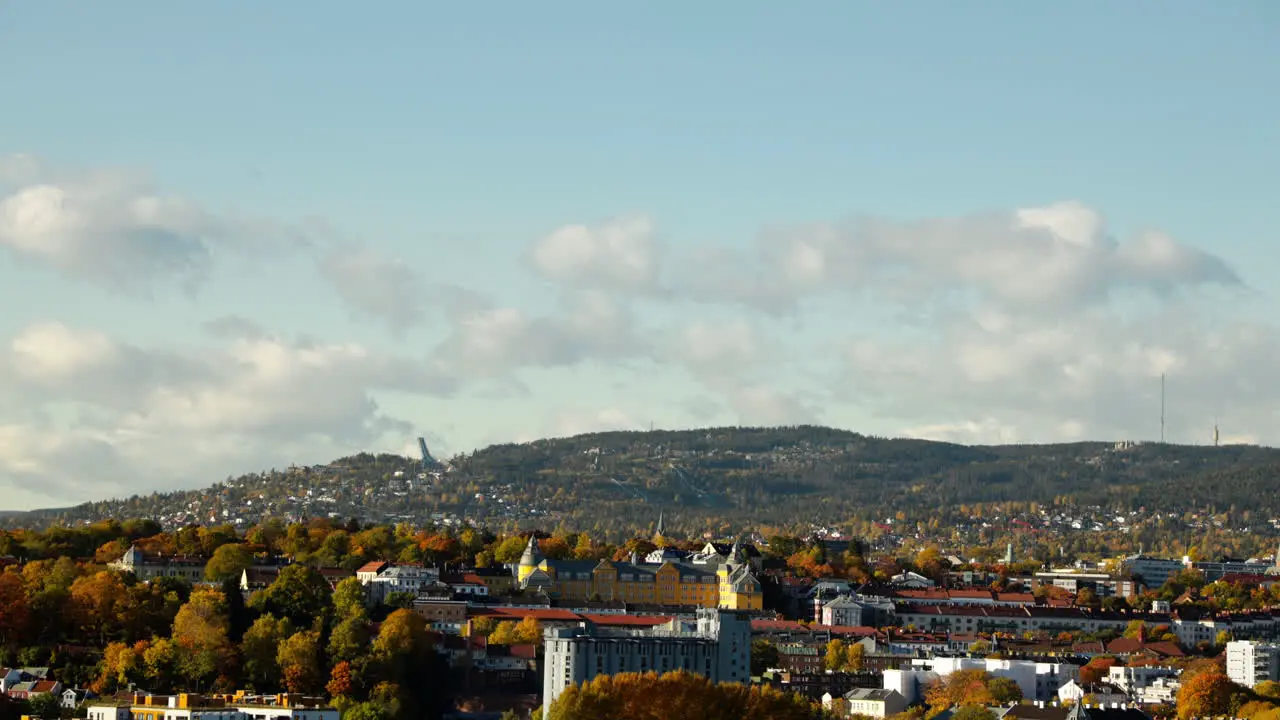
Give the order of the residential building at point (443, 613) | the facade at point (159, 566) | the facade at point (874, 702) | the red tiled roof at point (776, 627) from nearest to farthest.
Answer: the facade at point (874, 702)
the residential building at point (443, 613)
the facade at point (159, 566)
the red tiled roof at point (776, 627)

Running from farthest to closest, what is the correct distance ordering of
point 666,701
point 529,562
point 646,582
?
point 646,582
point 529,562
point 666,701

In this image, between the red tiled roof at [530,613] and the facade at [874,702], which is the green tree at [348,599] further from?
the facade at [874,702]

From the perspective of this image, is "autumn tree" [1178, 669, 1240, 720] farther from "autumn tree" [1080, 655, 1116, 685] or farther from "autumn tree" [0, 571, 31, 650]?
"autumn tree" [0, 571, 31, 650]

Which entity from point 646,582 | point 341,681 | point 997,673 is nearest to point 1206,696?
point 997,673

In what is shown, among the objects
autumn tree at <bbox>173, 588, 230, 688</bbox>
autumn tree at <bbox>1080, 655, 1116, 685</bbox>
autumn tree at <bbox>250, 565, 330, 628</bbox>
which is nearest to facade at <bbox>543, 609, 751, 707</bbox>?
autumn tree at <bbox>250, 565, 330, 628</bbox>

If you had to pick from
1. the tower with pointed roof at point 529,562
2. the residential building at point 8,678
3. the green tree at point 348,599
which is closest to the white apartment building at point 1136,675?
the tower with pointed roof at point 529,562

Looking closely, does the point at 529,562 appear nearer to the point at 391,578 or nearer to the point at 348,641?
the point at 391,578

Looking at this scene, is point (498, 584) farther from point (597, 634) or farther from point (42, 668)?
point (42, 668)
